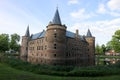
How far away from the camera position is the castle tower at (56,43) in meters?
40.8

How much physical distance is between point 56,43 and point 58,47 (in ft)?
3.83

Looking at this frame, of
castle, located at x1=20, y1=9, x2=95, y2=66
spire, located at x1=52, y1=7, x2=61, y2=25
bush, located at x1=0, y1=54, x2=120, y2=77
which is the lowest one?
bush, located at x1=0, y1=54, x2=120, y2=77

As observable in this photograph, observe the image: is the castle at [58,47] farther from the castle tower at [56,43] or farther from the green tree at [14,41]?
the green tree at [14,41]

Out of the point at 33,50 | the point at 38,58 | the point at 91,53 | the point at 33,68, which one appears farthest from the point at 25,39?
the point at 33,68

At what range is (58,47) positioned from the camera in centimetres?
4100

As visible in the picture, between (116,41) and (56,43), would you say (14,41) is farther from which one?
(116,41)

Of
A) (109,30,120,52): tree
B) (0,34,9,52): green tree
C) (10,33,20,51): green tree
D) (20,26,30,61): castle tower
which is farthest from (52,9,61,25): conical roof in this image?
(10,33,20,51): green tree

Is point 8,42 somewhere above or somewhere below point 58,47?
above

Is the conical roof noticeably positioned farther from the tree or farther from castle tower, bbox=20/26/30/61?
castle tower, bbox=20/26/30/61

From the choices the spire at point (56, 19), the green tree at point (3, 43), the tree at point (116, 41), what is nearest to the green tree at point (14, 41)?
the green tree at point (3, 43)

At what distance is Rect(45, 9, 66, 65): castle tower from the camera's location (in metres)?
40.8

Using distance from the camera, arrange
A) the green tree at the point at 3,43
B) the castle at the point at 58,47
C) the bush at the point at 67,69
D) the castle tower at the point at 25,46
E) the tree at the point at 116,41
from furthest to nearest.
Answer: the green tree at the point at 3,43 < the castle tower at the point at 25,46 < the tree at the point at 116,41 < the castle at the point at 58,47 < the bush at the point at 67,69

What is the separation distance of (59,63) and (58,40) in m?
5.99

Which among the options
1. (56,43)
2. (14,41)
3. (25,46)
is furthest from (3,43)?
(56,43)
